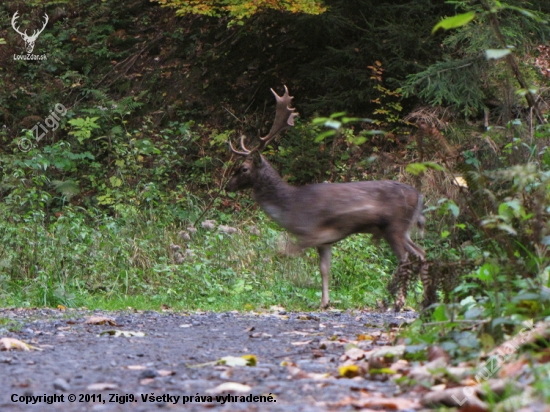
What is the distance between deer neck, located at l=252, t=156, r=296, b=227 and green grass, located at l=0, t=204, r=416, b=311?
1.06 metres

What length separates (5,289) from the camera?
406 inches

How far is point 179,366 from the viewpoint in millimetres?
4289

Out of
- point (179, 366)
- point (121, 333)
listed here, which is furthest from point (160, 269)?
point (179, 366)

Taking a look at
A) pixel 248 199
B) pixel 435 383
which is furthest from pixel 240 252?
pixel 435 383

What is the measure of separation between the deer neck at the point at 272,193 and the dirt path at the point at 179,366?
322cm

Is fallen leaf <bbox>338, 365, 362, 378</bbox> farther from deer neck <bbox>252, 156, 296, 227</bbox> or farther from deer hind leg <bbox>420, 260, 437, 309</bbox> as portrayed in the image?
deer neck <bbox>252, 156, 296, 227</bbox>

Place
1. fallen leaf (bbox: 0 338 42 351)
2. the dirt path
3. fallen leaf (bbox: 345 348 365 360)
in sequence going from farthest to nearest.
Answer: fallen leaf (bbox: 0 338 42 351), fallen leaf (bbox: 345 348 365 360), the dirt path

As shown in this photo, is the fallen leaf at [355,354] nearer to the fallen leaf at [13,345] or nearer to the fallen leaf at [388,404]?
the fallen leaf at [388,404]

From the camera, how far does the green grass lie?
33.2 feet

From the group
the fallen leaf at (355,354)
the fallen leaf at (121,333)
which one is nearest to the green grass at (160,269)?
the fallen leaf at (121,333)

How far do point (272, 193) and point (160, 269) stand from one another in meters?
1.93

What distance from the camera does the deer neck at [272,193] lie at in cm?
1041

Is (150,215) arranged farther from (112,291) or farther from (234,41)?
(234,41)
